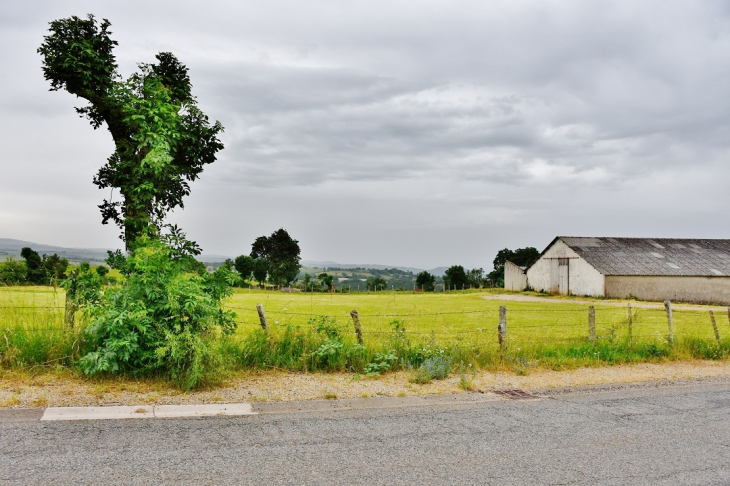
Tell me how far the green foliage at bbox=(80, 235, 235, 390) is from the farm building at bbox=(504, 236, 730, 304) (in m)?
38.8

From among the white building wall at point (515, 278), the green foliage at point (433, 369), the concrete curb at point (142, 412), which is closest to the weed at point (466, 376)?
the green foliage at point (433, 369)

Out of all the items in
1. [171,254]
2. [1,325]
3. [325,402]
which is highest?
[171,254]

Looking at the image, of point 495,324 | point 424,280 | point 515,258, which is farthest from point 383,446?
point 515,258

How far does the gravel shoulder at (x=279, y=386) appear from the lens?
24.9 ft

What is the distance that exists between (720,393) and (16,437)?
10431 millimetres

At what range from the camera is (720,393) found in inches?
367

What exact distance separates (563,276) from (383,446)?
44066 mm

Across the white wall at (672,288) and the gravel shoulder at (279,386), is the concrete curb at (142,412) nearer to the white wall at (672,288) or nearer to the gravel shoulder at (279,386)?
the gravel shoulder at (279,386)

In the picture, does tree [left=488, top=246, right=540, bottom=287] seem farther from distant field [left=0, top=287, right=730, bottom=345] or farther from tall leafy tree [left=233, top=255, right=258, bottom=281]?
distant field [left=0, top=287, right=730, bottom=345]

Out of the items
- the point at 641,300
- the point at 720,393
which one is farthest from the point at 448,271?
the point at 720,393

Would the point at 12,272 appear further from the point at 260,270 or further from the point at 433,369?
the point at 260,270

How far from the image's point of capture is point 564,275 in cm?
4659

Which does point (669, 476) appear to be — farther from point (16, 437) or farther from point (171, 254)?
point (171, 254)

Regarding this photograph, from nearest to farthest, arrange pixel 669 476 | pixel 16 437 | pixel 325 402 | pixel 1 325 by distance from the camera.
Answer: pixel 669 476, pixel 16 437, pixel 325 402, pixel 1 325
